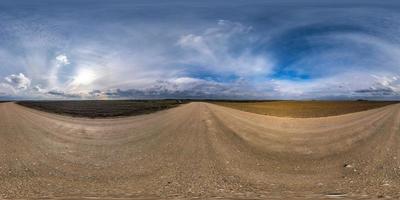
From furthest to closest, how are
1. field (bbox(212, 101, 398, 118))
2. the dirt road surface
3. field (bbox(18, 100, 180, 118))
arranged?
field (bbox(18, 100, 180, 118)) < field (bbox(212, 101, 398, 118)) < the dirt road surface

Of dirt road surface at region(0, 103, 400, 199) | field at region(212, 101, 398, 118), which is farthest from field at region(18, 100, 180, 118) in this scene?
dirt road surface at region(0, 103, 400, 199)

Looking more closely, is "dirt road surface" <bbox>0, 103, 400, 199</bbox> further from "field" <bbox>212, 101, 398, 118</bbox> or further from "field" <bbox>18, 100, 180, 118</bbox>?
"field" <bbox>18, 100, 180, 118</bbox>

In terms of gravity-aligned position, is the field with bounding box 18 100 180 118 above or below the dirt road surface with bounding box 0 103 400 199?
above

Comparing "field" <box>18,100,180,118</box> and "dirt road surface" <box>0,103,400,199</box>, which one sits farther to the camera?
"field" <box>18,100,180,118</box>

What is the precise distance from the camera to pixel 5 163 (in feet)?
43.0

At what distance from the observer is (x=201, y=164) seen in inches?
512

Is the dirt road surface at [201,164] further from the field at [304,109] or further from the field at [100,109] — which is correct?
the field at [100,109]

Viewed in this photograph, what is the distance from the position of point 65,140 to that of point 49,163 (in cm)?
556

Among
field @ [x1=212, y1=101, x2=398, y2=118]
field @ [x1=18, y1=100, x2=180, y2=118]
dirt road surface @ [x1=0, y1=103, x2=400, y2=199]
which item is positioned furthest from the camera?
field @ [x1=18, y1=100, x2=180, y2=118]

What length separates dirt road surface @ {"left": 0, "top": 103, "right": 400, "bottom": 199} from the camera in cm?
961

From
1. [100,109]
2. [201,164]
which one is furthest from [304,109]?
[201,164]

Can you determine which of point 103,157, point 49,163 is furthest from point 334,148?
point 49,163

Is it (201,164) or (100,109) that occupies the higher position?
(100,109)

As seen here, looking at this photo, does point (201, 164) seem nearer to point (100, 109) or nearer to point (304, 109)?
point (304, 109)
